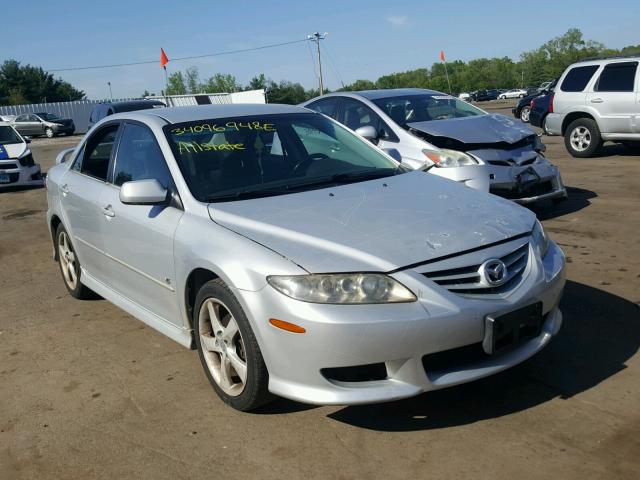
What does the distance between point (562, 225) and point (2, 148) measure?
11385 millimetres

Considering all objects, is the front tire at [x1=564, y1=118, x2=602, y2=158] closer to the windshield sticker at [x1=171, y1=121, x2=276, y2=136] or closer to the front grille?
the windshield sticker at [x1=171, y1=121, x2=276, y2=136]

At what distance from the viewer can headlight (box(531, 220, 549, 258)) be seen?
11.7 ft

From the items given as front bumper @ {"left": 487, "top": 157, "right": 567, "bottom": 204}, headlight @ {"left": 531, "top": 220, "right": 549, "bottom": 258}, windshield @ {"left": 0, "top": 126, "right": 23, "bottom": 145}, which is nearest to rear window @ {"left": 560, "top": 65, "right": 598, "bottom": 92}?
front bumper @ {"left": 487, "top": 157, "right": 567, "bottom": 204}

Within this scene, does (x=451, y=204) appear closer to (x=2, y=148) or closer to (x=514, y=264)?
(x=514, y=264)

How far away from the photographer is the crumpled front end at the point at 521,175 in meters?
7.22

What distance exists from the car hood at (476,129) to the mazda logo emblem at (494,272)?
4617 mm

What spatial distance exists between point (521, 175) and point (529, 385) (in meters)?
4.13

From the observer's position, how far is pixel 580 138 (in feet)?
42.6

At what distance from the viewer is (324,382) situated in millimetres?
3039

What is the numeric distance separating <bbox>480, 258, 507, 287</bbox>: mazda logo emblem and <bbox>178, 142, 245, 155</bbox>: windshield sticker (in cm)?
182

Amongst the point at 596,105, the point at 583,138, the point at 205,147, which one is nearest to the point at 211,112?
the point at 205,147

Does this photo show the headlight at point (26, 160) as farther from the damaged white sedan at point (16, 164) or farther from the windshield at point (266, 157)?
the windshield at point (266, 157)

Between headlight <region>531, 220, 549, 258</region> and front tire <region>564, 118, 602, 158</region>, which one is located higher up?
headlight <region>531, 220, 549, 258</region>

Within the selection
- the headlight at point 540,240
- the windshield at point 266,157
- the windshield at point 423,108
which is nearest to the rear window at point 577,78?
the windshield at point 423,108
